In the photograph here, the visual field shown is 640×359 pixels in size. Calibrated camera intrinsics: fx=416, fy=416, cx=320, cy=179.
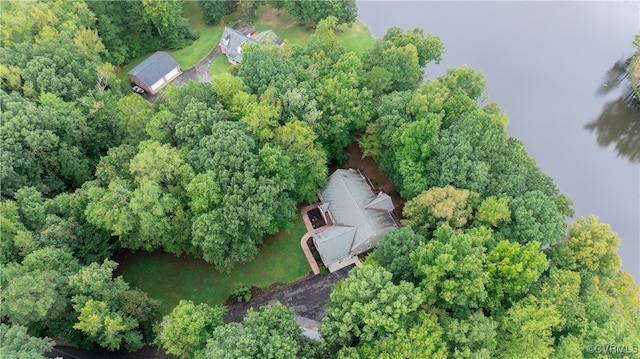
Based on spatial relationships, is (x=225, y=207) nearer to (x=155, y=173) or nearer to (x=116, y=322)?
(x=155, y=173)

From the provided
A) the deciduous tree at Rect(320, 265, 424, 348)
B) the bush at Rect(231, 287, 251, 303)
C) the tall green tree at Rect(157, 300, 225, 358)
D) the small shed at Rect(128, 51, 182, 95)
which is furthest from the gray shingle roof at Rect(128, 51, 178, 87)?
the deciduous tree at Rect(320, 265, 424, 348)

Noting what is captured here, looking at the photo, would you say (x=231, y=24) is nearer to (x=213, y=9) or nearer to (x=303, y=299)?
(x=213, y=9)

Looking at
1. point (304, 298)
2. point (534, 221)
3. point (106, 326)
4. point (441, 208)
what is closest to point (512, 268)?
point (534, 221)

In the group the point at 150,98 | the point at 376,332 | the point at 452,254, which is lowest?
the point at 376,332

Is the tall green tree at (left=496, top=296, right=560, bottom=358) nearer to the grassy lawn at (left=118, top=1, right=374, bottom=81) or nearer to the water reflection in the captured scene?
the water reflection

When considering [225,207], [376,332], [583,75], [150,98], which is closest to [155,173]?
[225,207]

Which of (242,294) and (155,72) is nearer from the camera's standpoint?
(242,294)
